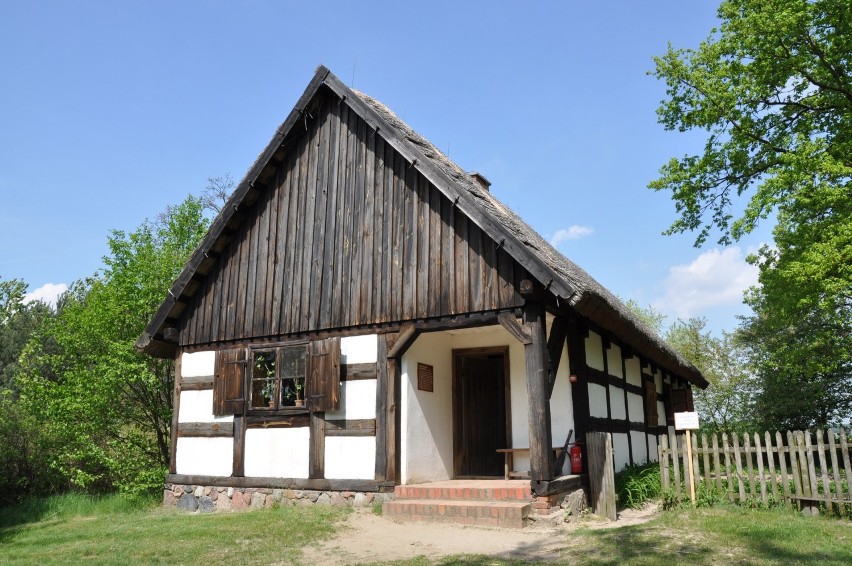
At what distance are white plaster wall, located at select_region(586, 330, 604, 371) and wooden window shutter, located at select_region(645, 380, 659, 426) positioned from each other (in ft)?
11.8

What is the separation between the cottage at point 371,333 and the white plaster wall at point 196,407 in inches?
1.3

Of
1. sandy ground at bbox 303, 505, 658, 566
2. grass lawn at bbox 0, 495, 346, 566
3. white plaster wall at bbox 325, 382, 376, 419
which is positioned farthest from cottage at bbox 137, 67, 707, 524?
Result: grass lawn at bbox 0, 495, 346, 566

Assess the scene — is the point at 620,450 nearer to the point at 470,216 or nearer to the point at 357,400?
the point at 357,400

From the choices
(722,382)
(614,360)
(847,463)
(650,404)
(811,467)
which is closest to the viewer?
(847,463)

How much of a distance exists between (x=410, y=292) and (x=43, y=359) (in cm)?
995

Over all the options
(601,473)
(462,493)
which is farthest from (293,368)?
(601,473)

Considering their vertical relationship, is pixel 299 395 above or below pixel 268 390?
below

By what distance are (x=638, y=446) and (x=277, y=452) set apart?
734cm

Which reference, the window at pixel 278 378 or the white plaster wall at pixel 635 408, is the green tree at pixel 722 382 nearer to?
the white plaster wall at pixel 635 408

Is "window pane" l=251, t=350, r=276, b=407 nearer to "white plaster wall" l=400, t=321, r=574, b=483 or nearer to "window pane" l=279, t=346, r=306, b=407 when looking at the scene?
"window pane" l=279, t=346, r=306, b=407

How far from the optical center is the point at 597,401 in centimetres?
1159

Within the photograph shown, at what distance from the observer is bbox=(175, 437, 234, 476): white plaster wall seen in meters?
12.1

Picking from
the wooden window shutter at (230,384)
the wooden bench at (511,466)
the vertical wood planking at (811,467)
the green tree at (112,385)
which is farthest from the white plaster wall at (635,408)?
the green tree at (112,385)

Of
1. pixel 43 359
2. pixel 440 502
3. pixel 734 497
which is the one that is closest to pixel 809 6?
pixel 734 497
